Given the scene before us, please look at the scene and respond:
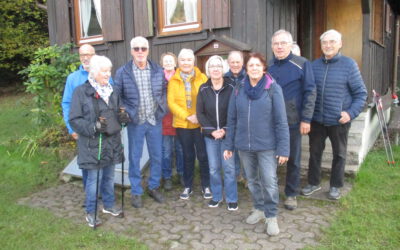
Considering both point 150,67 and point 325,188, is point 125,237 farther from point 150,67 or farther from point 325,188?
point 325,188

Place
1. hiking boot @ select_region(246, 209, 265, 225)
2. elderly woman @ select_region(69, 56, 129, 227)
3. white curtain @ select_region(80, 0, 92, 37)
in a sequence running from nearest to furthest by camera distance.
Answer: elderly woman @ select_region(69, 56, 129, 227) < hiking boot @ select_region(246, 209, 265, 225) < white curtain @ select_region(80, 0, 92, 37)

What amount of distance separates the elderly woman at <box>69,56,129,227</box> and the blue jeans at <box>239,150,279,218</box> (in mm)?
1339

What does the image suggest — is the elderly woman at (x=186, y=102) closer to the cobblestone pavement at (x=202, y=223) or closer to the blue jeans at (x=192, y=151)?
the blue jeans at (x=192, y=151)

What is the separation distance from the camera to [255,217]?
367cm

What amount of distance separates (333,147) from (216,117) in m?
1.39

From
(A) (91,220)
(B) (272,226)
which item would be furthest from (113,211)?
(B) (272,226)

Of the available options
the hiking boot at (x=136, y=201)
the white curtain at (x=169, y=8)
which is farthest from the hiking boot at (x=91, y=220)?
the white curtain at (x=169, y=8)

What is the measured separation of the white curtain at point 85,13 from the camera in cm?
812

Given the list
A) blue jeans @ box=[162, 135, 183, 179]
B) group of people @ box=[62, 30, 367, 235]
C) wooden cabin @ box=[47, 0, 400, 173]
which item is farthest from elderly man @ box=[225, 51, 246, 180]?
wooden cabin @ box=[47, 0, 400, 173]

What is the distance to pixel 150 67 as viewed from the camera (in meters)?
4.16

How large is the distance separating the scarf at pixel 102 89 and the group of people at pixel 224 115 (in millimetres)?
10

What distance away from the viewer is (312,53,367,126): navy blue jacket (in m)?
3.85

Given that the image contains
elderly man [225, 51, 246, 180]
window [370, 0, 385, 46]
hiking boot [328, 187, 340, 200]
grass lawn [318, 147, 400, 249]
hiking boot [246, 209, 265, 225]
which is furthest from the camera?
window [370, 0, 385, 46]

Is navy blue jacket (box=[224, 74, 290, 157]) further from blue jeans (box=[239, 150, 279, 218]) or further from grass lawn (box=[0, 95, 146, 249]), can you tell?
grass lawn (box=[0, 95, 146, 249])
